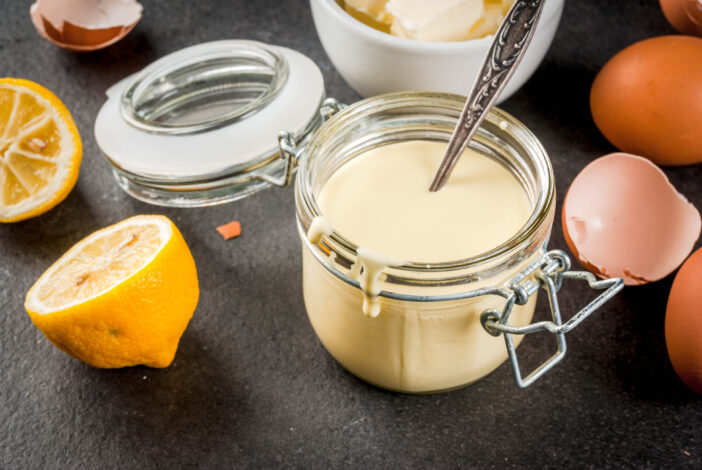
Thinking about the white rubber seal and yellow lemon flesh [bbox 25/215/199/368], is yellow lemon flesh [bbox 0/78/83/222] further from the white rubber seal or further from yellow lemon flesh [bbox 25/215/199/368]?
yellow lemon flesh [bbox 25/215/199/368]

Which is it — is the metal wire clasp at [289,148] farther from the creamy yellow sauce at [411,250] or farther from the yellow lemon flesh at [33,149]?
the yellow lemon flesh at [33,149]

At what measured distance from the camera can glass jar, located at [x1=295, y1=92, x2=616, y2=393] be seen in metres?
0.62

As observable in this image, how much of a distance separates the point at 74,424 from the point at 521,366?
50cm

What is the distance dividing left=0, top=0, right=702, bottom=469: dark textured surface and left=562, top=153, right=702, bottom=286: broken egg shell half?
6 cm

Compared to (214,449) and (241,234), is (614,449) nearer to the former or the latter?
(214,449)

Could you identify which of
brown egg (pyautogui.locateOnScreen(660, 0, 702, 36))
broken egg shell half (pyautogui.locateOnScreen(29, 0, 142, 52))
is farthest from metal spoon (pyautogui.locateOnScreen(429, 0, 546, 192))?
broken egg shell half (pyautogui.locateOnScreen(29, 0, 142, 52))

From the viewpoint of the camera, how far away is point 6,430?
2.56 ft

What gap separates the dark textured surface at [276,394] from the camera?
2.43 feet

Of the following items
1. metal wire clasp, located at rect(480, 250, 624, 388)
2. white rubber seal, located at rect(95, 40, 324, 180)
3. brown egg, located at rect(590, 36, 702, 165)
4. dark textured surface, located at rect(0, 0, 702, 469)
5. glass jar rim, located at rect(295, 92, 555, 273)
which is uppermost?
glass jar rim, located at rect(295, 92, 555, 273)

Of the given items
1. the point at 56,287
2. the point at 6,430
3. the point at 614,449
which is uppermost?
A: the point at 56,287

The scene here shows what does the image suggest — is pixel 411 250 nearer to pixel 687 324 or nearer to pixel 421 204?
pixel 421 204

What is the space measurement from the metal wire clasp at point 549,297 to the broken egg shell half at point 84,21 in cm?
81

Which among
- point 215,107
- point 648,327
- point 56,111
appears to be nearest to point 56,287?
point 56,111

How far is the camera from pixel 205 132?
901 millimetres
